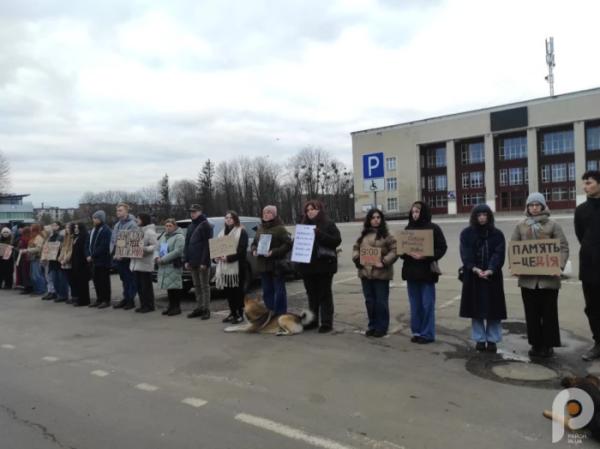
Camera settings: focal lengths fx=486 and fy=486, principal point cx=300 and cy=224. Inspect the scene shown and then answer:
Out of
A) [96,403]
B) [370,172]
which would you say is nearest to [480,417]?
[96,403]

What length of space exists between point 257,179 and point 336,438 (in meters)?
94.0

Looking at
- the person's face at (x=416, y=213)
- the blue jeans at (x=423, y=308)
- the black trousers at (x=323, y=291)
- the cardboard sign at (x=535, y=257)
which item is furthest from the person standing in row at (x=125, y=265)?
the cardboard sign at (x=535, y=257)

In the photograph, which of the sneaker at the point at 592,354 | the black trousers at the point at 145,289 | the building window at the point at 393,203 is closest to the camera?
the sneaker at the point at 592,354

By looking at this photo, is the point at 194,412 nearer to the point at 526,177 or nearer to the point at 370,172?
the point at 370,172

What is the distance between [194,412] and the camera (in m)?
4.45

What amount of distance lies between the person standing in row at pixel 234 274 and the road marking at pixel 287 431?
13.4 ft

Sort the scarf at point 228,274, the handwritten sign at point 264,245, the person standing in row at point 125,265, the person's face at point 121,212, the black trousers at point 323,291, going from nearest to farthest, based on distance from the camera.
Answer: the black trousers at point 323,291 → the handwritten sign at point 264,245 → the scarf at point 228,274 → the person standing in row at point 125,265 → the person's face at point 121,212

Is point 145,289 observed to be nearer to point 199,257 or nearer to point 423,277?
point 199,257

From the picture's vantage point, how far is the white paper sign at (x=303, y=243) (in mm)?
7377

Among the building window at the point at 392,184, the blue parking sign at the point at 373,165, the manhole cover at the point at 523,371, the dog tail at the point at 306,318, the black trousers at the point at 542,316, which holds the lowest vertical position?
the manhole cover at the point at 523,371

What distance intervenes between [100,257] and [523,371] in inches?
338

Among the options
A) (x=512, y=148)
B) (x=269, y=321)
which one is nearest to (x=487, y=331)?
(x=269, y=321)

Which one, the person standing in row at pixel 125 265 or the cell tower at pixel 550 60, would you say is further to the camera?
the cell tower at pixel 550 60

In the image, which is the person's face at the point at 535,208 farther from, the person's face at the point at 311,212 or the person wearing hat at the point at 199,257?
the person wearing hat at the point at 199,257
